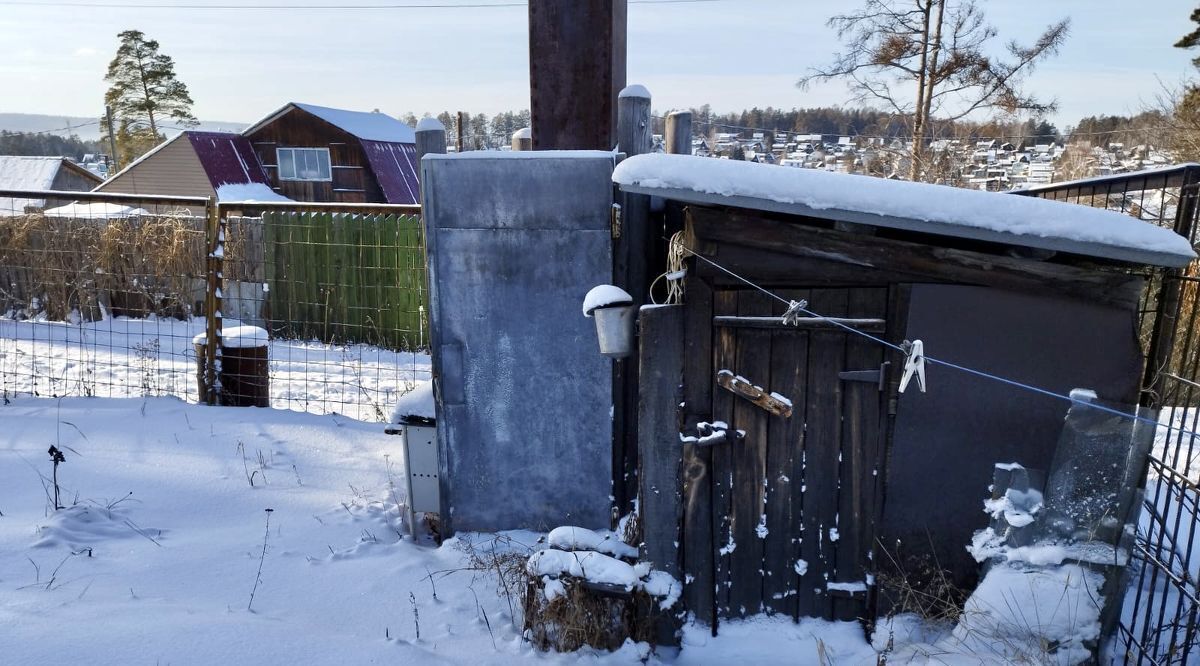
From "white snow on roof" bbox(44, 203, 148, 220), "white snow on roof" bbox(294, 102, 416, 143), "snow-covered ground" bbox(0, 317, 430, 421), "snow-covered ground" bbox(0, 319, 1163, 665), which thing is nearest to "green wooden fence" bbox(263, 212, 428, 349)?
"snow-covered ground" bbox(0, 317, 430, 421)

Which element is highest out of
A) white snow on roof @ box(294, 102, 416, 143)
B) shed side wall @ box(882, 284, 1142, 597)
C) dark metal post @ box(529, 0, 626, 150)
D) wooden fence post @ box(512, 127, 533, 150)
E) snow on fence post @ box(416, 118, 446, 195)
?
white snow on roof @ box(294, 102, 416, 143)

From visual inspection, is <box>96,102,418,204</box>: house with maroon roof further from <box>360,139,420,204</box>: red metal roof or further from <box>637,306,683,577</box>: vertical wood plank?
<box>637,306,683,577</box>: vertical wood plank

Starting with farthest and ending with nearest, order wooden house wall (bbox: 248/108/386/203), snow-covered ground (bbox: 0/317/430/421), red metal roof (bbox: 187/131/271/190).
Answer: wooden house wall (bbox: 248/108/386/203) → red metal roof (bbox: 187/131/271/190) → snow-covered ground (bbox: 0/317/430/421)

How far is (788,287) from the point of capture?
3.48 m

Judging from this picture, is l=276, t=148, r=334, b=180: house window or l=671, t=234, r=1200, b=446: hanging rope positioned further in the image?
l=276, t=148, r=334, b=180: house window

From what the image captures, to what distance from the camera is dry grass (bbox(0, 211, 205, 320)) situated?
11.3 m

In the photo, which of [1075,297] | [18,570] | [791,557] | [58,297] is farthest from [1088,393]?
[58,297]

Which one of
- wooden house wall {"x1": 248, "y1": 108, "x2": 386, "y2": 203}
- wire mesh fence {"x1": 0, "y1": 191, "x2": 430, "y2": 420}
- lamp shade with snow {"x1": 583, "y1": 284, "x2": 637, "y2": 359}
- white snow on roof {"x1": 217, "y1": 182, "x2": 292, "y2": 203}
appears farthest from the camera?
wooden house wall {"x1": 248, "y1": 108, "x2": 386, "y2": 203}

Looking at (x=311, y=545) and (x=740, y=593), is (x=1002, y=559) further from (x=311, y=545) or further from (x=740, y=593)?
(x=311, y=545)

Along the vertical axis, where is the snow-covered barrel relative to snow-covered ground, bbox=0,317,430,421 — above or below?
above

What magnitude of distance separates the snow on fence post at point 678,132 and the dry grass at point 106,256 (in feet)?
29.9

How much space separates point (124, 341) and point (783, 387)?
10175mm

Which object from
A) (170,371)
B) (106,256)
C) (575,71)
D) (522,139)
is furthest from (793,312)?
(106,256)

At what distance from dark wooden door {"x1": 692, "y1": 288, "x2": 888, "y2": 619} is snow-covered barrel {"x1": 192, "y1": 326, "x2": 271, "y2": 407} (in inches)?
201
